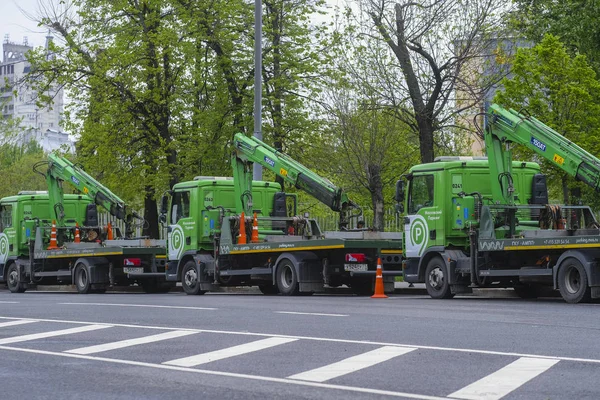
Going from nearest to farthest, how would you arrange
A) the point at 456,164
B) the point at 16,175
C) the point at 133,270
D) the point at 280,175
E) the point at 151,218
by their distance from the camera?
1. the point at 456,164
2. the point at 280,175
3. the point at 133,270
4. the point at 151,218
5. the point at 16,175

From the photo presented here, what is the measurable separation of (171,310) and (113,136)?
776 inches

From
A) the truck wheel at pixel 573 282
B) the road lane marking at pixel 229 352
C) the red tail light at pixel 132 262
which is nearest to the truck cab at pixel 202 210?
the red tail light at pixel 132 262

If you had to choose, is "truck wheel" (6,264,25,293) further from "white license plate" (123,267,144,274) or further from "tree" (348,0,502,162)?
"tree" (348,0,502,162)

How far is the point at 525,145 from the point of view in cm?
2152

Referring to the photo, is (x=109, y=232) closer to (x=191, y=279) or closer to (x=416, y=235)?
(x=191, y=279)

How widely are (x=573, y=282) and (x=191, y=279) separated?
429 inches

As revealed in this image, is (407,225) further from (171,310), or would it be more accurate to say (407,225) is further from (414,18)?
(414,18)

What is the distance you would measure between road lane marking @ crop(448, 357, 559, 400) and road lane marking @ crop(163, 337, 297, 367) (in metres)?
2.75

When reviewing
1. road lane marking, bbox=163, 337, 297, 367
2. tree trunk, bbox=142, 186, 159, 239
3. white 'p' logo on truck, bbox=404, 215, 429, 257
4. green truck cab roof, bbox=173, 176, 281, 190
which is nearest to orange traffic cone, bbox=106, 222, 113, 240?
green truck cab roof, bbox=173, 176, 281, 190

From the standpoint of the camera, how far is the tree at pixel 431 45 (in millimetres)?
30750

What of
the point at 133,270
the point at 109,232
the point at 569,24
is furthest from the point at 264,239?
the point at 569,24

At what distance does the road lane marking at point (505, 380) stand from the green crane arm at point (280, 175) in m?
15.5

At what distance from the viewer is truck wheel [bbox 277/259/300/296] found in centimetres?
2378

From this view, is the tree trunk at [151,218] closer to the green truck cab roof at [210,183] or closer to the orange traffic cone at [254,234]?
the green truck cab roof at [210,183]
